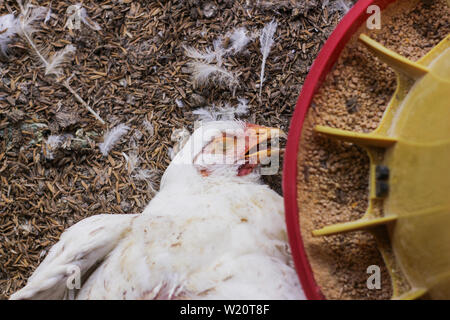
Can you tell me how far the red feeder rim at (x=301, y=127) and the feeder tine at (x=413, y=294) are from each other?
250 mm

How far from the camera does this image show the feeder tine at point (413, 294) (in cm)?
136

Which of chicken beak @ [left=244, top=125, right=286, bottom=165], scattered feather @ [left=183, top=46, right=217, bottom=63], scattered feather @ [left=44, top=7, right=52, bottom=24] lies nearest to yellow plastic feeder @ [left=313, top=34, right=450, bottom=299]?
chicken beak @ [left=244, top=125, right=286, bottom=165]

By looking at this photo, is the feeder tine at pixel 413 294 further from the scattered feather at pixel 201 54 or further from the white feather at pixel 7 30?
the white feather at pixel 7 30

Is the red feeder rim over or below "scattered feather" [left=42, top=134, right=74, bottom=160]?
over

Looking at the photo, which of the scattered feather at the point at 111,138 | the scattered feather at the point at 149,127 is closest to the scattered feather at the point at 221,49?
the scattered feather at the point at 149,127

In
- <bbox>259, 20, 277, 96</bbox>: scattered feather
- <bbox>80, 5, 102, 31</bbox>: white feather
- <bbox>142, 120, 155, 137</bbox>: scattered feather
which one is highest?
<bbox>259, 20, 277, 96</bbox>: scattered feather

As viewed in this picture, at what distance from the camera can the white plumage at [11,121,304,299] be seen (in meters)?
1.62

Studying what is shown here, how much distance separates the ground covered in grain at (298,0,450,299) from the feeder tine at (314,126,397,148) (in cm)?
5

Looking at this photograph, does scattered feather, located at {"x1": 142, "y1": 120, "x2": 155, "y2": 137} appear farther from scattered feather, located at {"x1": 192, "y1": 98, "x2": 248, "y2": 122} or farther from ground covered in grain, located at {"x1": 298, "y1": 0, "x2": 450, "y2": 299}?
ground covered in grain, located at {"x1": 298, "y1": 0, "x2": 450, "y2": 299}

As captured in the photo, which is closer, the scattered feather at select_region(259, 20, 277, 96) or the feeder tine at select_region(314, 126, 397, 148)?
the feeder tine at select_region(314, 126, 397, 148)

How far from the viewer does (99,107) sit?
2549 mm

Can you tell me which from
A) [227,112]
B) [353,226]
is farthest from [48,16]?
[353,226]

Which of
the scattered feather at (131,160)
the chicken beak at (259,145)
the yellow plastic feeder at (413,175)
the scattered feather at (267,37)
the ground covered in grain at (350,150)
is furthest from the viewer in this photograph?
the scattered feather at (131,160)

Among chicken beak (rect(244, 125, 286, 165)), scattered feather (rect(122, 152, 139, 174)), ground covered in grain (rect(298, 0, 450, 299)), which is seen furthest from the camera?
scattered feather (rect(122, 152, 139, 174))
